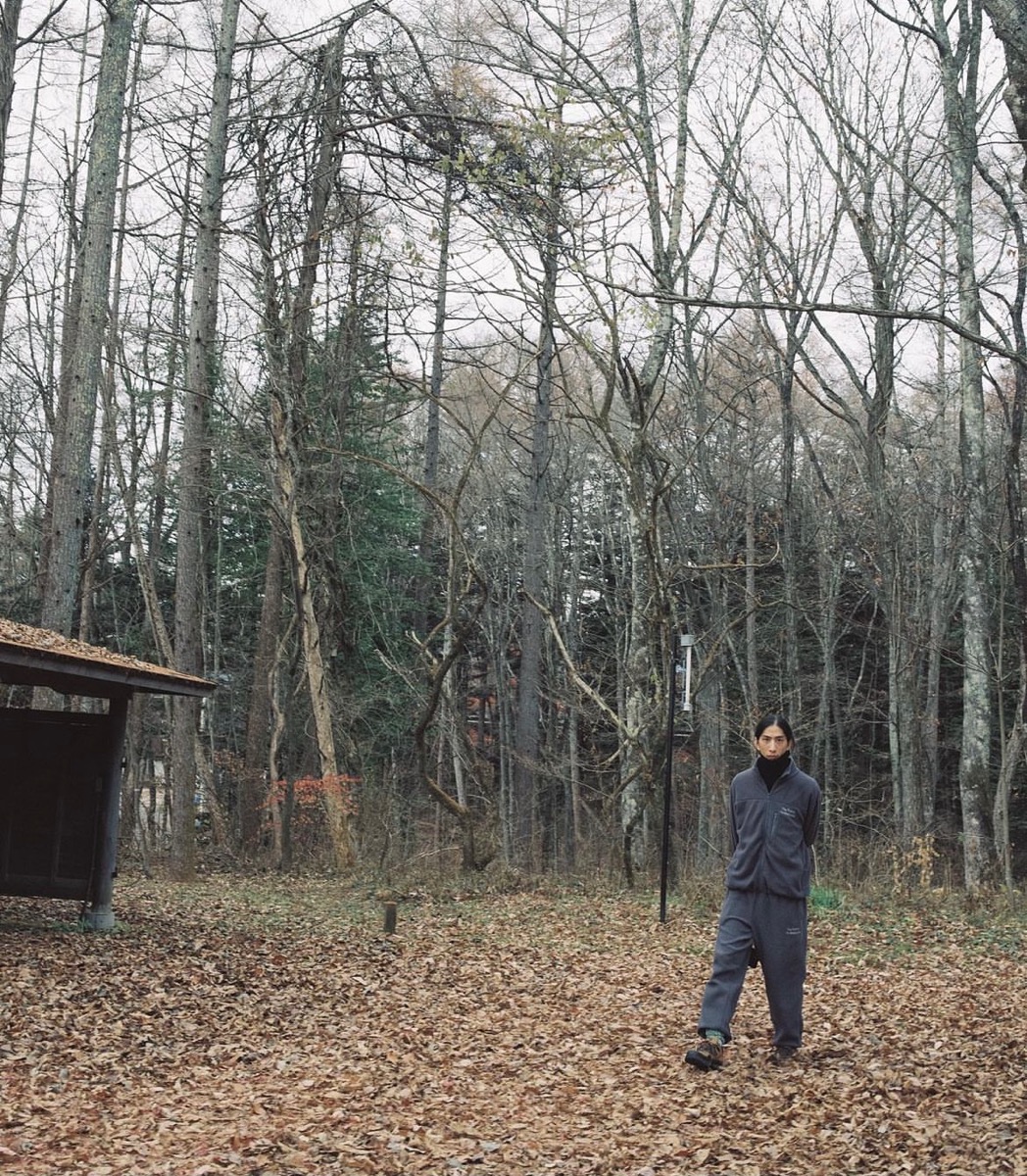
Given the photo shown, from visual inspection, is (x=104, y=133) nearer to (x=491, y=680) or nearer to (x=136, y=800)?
(x=136, y=800)

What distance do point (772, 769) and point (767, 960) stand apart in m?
0.94

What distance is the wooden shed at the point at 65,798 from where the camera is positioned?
1070 centimetres

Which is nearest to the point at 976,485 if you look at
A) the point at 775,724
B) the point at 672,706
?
the point at 672,706

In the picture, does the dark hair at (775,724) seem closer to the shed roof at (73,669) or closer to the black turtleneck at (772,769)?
the black turtleneck at (772,769)

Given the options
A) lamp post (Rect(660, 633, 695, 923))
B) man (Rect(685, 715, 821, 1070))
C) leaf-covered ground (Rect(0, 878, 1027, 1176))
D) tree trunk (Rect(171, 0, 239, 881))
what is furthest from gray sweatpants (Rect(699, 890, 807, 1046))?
tree trunk (Rect(171, 0, 239, 881))

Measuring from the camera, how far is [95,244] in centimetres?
1428

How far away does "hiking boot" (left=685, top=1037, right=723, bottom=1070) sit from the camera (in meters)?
6.38

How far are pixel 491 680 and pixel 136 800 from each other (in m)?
14.5

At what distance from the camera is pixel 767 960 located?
21.4ft

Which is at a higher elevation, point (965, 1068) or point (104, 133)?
point (104, 133)

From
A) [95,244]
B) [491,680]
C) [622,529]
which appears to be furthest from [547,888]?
[491,680]

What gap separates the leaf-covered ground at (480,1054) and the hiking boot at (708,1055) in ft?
0.32

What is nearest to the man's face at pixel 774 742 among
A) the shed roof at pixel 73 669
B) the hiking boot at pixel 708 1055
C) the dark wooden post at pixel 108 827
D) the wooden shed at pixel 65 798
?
the hiking boot at pixel 708 1055

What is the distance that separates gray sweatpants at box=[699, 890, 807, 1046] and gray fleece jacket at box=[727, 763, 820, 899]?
0.07 metres
